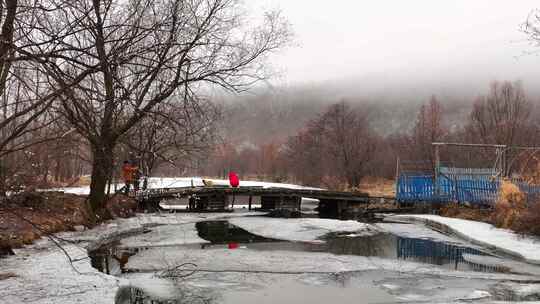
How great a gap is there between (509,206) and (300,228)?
8494 millimetres

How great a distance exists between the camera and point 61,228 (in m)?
17.0

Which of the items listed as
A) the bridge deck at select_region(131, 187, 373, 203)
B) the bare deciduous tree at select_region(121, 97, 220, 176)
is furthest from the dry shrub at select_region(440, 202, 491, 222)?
Result: the bare deciduous tree at select_region(121, 97, 220, 176)

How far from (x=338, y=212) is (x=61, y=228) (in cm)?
2367

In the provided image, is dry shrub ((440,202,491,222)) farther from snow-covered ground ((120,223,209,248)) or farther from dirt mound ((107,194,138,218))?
dirt mound ((107,194,138,218))

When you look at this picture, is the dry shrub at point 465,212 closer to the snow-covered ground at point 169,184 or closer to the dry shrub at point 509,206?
the dry shrub at point 509,206

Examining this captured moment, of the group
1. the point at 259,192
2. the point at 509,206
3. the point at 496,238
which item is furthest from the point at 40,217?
the point at 259,192

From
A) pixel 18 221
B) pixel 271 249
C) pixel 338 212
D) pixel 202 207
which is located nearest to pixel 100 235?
pixel 18 221

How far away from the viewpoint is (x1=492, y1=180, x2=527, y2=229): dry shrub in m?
20.2

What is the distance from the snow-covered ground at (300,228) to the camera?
1925 centimetres

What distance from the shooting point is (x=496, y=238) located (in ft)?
58.0

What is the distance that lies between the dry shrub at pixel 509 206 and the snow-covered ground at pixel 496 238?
1.45 ft

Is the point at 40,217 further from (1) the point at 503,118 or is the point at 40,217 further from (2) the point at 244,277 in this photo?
(1) the point at 503,118

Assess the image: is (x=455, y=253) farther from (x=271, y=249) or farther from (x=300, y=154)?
(x=300, y=154)

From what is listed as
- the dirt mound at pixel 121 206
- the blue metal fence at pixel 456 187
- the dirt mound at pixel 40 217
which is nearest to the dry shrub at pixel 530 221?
the blue metal fence at pixel 456 187
